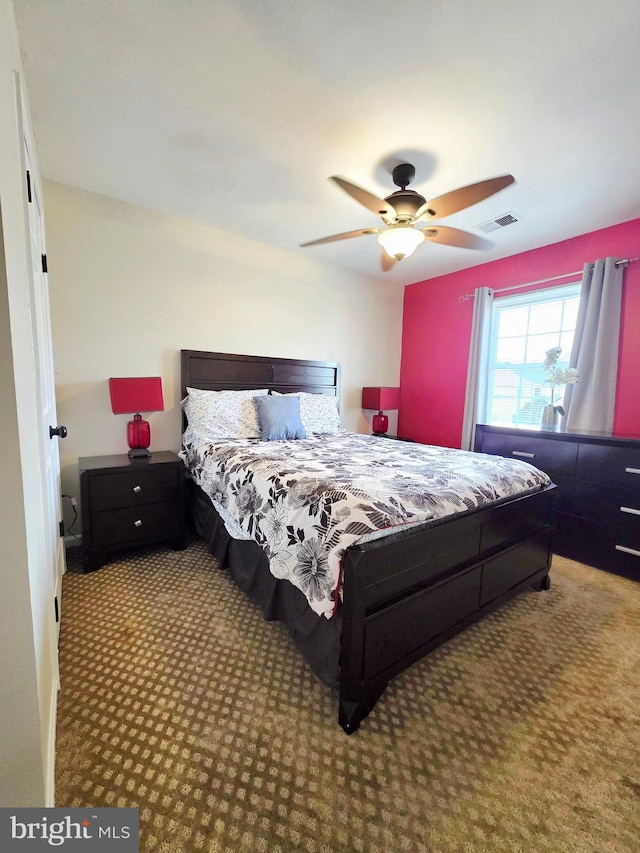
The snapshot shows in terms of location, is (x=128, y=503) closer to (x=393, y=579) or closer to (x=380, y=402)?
(x=393, y=579)

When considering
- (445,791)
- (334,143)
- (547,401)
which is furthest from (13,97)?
(547,401)

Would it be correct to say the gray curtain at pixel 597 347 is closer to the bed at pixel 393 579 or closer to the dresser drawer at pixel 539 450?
the dresser drawer at pixel 539 450

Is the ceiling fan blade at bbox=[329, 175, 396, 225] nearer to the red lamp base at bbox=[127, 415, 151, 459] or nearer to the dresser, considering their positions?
the dresser

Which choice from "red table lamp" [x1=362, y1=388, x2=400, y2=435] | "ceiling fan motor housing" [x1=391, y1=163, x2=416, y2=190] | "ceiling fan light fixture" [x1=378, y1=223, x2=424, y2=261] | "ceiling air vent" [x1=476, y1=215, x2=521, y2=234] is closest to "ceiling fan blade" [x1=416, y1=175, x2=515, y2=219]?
"ceiling fan light fixture" [x1=378, y1=223, x2=424, y2=261]

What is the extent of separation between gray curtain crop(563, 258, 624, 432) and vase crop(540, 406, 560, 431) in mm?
111

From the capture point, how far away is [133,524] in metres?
2.38

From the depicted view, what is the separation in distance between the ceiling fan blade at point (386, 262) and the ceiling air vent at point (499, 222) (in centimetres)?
87

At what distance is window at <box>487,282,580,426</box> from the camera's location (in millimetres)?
3133

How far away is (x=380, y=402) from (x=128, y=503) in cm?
269

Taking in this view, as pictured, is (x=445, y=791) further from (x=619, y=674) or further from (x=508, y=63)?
(x=508, y=63)

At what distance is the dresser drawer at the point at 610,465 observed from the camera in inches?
91.6

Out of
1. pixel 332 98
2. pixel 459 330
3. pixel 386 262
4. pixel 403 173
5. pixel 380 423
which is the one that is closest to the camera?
pixel 332 98

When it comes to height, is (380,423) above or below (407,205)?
below

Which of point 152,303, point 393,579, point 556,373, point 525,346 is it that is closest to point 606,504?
point 556,373
